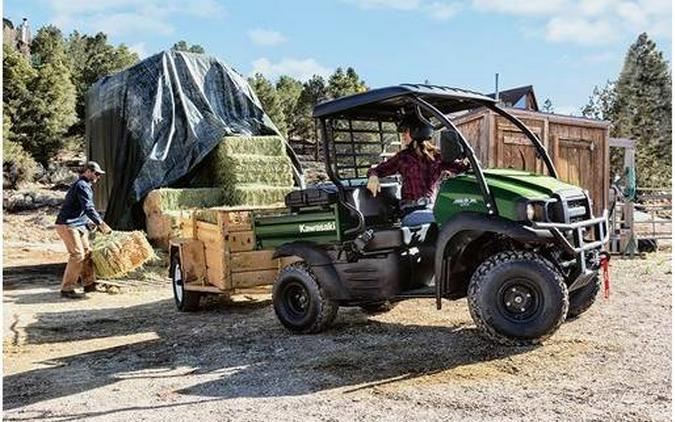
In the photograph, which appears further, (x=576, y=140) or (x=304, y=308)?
(x=576, y=140)

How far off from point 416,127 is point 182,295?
339 cm

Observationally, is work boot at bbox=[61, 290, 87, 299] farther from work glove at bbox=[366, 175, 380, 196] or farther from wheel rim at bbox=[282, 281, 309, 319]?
work glove at bbox=[366, 175, 380, 196]

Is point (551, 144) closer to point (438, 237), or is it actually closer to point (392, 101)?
point (392, 101)

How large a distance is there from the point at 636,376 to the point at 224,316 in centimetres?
438

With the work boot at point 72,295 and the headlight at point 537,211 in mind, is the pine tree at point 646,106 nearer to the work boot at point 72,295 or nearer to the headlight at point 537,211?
the work boot at point 72,295

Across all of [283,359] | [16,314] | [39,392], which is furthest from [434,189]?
[16,314]

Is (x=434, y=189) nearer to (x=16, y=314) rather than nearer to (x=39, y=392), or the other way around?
(x=39, y=392)

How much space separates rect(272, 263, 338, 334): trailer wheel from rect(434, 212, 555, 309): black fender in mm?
1164

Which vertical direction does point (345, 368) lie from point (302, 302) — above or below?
below

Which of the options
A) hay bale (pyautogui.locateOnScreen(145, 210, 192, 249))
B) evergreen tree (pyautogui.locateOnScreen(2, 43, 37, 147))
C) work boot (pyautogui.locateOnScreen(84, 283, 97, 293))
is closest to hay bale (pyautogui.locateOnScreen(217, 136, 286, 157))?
hay bale (pyautogui.locateOnScreen(145, 210, 192, 249))

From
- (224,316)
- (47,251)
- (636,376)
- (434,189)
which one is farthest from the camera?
(47,251)

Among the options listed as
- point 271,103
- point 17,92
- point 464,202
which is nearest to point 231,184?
point 464,202

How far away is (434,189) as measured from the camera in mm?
6297

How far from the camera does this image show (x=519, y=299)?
5.12 m
